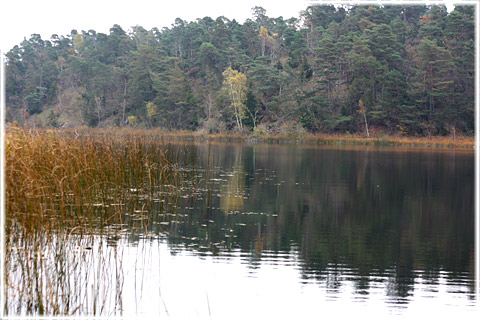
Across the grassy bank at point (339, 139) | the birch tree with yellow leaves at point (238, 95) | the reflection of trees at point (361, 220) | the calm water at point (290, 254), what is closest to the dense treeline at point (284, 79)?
the birch tree with yellow leaves at point (238, 95)

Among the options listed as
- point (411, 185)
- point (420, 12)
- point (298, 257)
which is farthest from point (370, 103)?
point (298, 257)

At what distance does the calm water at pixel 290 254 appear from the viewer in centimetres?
646

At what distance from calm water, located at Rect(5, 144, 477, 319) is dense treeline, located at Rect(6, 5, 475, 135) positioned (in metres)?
32.4

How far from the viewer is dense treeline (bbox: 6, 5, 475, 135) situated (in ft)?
174

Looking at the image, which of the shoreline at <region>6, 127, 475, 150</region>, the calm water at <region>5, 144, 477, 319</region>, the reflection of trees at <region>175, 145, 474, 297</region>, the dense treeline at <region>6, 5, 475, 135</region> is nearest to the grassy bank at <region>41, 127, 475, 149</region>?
the shoreline at <region>6, 127, 475, 150</region>

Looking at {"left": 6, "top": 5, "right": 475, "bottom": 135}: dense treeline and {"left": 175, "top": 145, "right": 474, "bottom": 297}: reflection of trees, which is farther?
{"left": 6, "top": 5, "right": 475, "bottom": 135}: dense treeline

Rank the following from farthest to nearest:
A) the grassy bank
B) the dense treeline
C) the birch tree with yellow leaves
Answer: the birch tree with yellow leaves → the dense treeline → the grassy bank

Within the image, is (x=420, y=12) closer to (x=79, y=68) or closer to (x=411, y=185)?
(x=79, y=68)

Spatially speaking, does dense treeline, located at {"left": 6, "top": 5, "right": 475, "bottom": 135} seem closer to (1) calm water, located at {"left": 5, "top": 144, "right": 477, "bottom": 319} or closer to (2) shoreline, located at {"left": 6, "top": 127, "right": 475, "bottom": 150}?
(2) shoreline, located at {"left": 6, "top": 127, "right": 475, "bottom": 150}

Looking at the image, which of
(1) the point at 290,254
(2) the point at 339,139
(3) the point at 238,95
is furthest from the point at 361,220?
(3) the point at 238,95

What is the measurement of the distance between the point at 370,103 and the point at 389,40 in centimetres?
744

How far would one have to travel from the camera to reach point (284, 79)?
5809 cm

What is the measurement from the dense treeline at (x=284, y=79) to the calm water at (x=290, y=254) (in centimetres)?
3242

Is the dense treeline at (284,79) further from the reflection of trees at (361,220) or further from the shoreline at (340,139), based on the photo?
the reflection of trees at (361,220)
